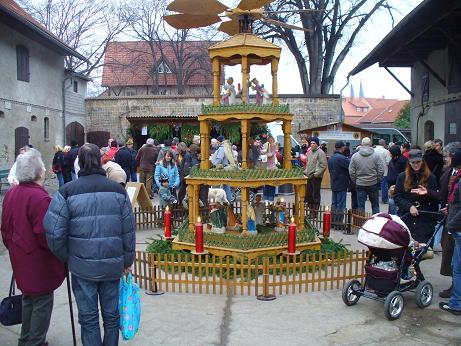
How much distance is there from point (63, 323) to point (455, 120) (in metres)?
14.4

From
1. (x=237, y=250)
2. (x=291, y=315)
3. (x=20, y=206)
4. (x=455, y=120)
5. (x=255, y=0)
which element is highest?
(x=255, y=0)

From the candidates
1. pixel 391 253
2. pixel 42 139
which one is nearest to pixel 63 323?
pixel 391 253

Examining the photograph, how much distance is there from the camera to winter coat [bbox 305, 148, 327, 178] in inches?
470

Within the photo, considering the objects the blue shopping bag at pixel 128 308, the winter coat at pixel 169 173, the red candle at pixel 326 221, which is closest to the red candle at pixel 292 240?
the red candle at pixel 326 221

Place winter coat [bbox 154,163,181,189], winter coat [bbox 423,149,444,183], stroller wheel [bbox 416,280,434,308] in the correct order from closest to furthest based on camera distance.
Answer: stroller wheel [bbox 416,280,434,308] < winter coat [bbox 423,149,444,183] < winter coat [bbox 154,163,181,189]

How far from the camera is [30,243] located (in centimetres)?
426

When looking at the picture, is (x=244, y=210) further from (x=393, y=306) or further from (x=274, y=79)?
(x=393, y=306)

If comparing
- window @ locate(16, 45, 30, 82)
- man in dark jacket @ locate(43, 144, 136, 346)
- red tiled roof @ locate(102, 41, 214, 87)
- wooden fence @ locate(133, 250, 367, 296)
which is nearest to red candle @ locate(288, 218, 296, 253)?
wooden fence @ locate(133, 250, 367, 296)

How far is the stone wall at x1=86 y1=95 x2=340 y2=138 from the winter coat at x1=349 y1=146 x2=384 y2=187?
1626cm

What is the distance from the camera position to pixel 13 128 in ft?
Answer: 66.2

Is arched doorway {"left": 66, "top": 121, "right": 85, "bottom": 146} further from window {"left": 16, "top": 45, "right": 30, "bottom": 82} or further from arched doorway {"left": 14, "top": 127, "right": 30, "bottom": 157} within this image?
window {"left": 16, "top": 45, "right": 30, "bottom": 82}

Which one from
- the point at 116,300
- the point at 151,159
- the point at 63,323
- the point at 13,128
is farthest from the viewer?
the point at 13,128

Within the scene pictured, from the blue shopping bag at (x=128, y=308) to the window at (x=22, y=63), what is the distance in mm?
19374

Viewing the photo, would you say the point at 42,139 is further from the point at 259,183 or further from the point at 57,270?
the point at 57,270
